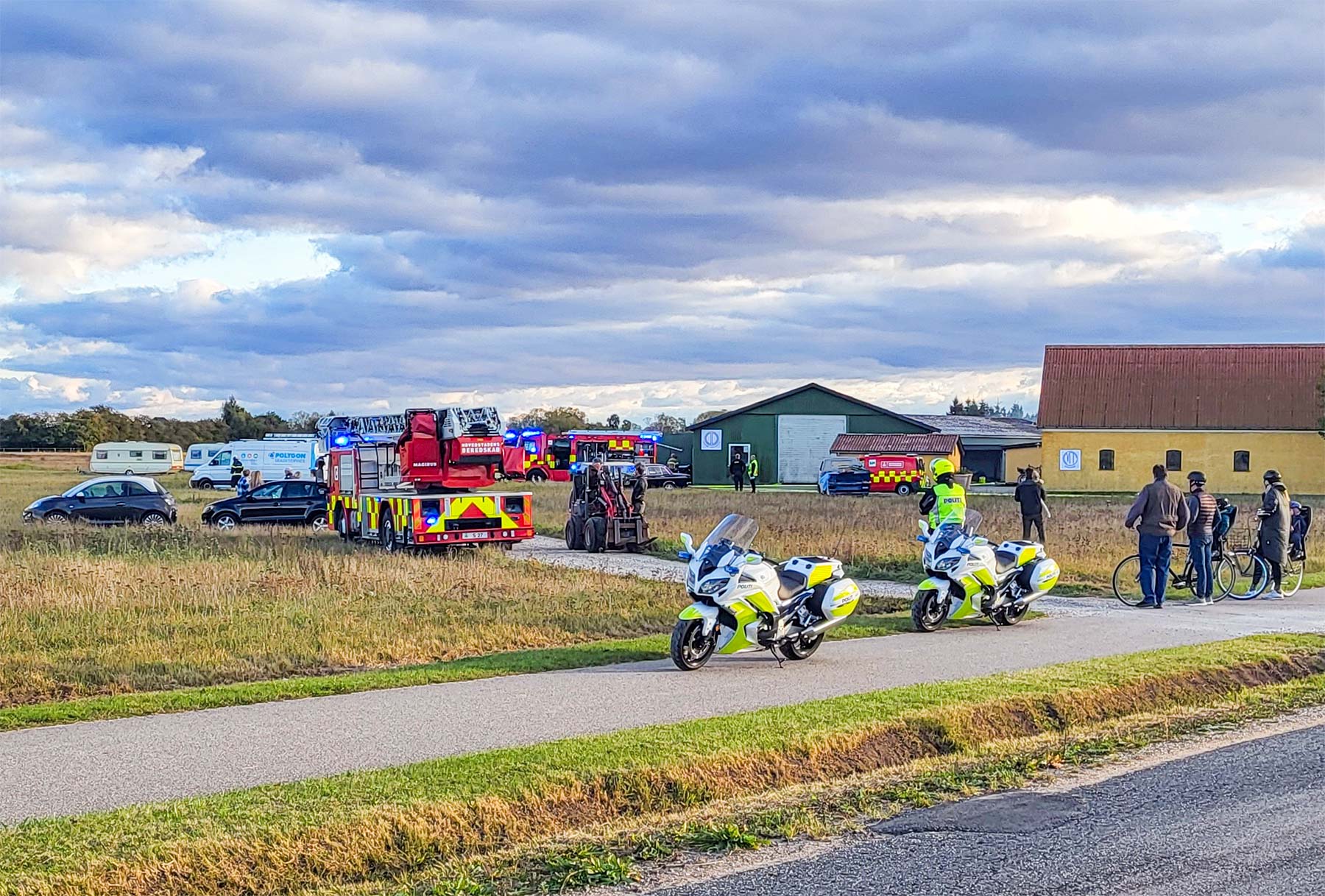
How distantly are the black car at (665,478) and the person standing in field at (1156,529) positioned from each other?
161 ft

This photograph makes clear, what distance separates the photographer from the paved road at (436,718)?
8.30 metres

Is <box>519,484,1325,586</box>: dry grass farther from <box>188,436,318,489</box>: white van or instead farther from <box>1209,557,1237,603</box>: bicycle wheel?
<box>188,436,318,489</box>: white van

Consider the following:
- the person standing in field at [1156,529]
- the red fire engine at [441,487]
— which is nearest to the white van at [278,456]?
the red fire engine at [441,487]

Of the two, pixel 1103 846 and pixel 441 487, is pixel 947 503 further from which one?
pixel 441 487

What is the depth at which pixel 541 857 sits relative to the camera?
7.05m

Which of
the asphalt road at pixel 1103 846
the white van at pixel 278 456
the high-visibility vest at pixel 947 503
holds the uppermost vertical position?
the white van at pixel 278 456

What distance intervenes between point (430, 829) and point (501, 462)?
19255 millimetres

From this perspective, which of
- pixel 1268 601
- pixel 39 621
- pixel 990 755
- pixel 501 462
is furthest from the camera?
pixel 501 462

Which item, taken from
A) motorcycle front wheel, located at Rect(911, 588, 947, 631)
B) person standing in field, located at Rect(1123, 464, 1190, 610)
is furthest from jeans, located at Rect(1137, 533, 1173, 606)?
motorcycle front wheel, located at Rect(911, 588, 947, 631)

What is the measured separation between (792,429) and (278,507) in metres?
43.9

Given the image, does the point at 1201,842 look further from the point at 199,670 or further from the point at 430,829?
the point at 199,670

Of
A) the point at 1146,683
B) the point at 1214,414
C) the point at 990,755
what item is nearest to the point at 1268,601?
the point at 1146,683

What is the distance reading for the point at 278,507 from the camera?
35344 mm

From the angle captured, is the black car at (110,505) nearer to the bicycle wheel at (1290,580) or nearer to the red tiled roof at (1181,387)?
the bicycle wheel at (1290,580)
